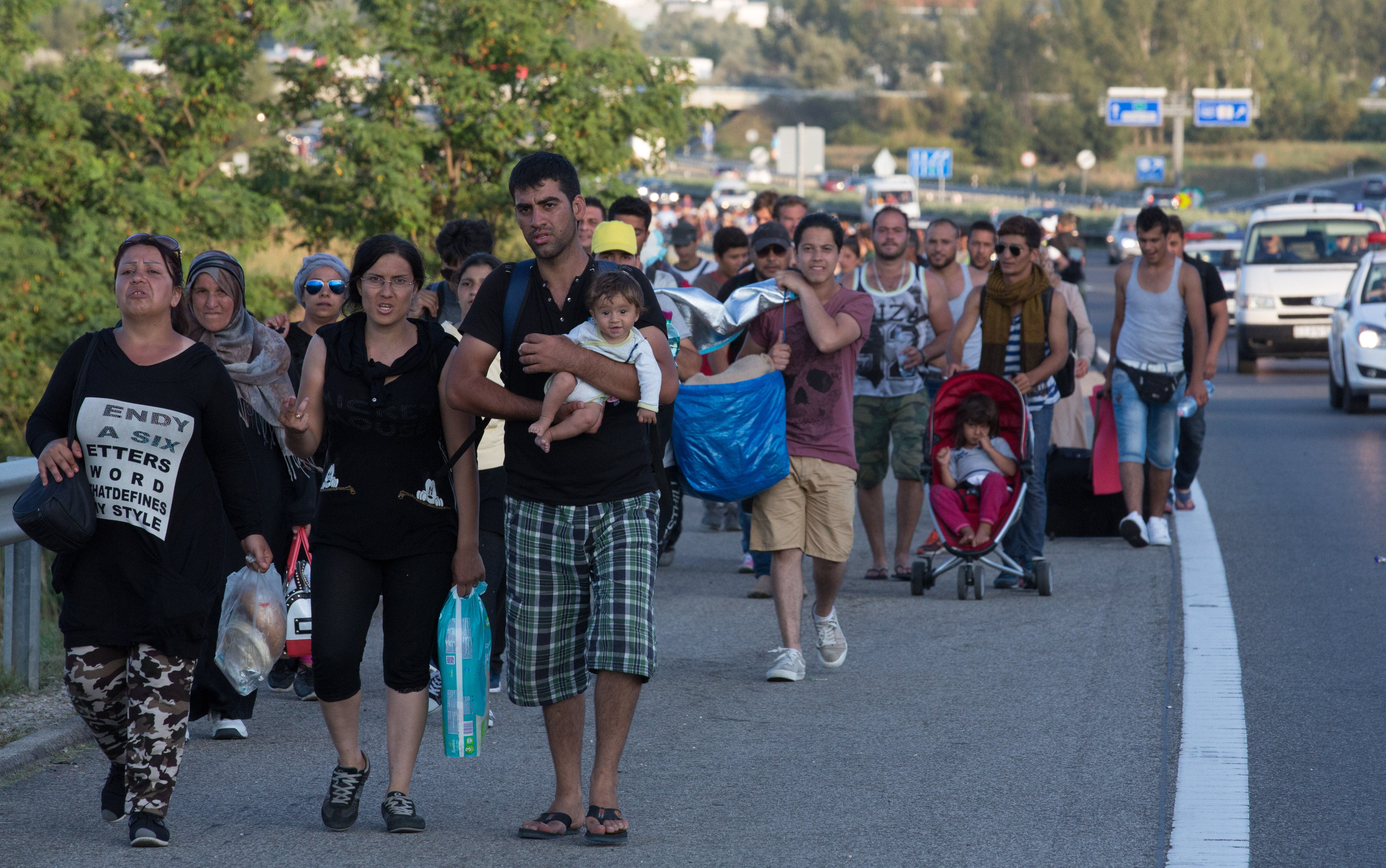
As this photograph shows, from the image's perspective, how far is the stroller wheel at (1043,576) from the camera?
357 inches

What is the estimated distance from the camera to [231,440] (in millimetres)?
5180

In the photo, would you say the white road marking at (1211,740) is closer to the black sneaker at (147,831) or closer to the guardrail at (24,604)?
the black sneaker at (147,831)

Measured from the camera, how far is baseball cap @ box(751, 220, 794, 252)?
8.34m

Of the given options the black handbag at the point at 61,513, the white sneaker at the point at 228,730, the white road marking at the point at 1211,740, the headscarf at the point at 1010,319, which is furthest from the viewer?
the headscarf at the point at 1010,319

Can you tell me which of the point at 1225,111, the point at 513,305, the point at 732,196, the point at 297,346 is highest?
the point at 1225,111

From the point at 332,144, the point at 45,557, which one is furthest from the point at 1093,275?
the point at 45,557

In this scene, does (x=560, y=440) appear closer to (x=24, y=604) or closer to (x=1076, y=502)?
(x=24, y=604)

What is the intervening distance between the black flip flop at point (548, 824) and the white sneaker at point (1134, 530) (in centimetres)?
622

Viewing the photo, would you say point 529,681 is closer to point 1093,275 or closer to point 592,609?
point 592,609

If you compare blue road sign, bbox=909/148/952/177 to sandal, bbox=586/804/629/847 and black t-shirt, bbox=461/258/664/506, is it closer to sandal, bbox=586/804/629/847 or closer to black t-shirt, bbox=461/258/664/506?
black t-shirt, bbox=461/258/664/506

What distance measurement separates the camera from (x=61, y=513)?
4770 mm

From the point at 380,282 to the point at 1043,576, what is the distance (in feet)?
16.2

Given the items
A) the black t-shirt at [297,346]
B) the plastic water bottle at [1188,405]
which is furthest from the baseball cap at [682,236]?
the black t-shirt at [297,346]

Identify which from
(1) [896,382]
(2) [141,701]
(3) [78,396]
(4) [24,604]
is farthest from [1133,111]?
(2) [141,701]
